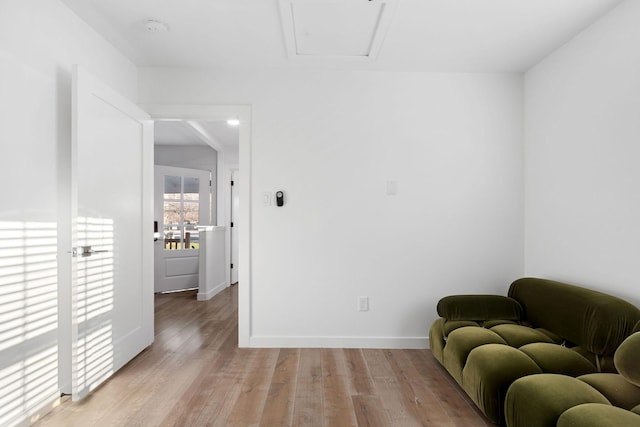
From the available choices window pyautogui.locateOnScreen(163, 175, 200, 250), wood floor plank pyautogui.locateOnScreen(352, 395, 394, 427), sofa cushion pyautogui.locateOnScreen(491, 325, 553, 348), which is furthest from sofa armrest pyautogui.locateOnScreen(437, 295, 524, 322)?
window pyautogui.locateOnScreen(163, 175, 200, 250)

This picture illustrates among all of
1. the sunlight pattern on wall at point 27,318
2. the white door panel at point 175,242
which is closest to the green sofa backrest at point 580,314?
the sunlight pattern on wall at point 27,318

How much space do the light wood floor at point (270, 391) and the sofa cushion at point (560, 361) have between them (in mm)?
448

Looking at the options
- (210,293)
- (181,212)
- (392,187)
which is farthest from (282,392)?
(181,212)

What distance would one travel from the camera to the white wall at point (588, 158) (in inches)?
83.1

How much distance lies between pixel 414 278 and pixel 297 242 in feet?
3.52

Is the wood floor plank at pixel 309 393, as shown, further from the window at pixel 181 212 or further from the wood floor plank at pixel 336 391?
the window at pixel 181 212

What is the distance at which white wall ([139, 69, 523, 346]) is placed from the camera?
3.10m

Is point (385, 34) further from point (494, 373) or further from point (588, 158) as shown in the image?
point (494, 373)

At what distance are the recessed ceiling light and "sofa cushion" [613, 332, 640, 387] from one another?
3.10 metres

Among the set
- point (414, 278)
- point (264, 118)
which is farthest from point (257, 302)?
point (264, 118)

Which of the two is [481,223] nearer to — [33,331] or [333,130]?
[333,130]

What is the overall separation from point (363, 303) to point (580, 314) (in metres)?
1.54

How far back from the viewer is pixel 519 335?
224 cm

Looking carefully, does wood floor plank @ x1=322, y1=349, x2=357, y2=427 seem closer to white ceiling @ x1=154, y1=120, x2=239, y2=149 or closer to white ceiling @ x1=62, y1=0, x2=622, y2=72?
white ceiling @ x1=62, y1=0, x2=622, y2=72
